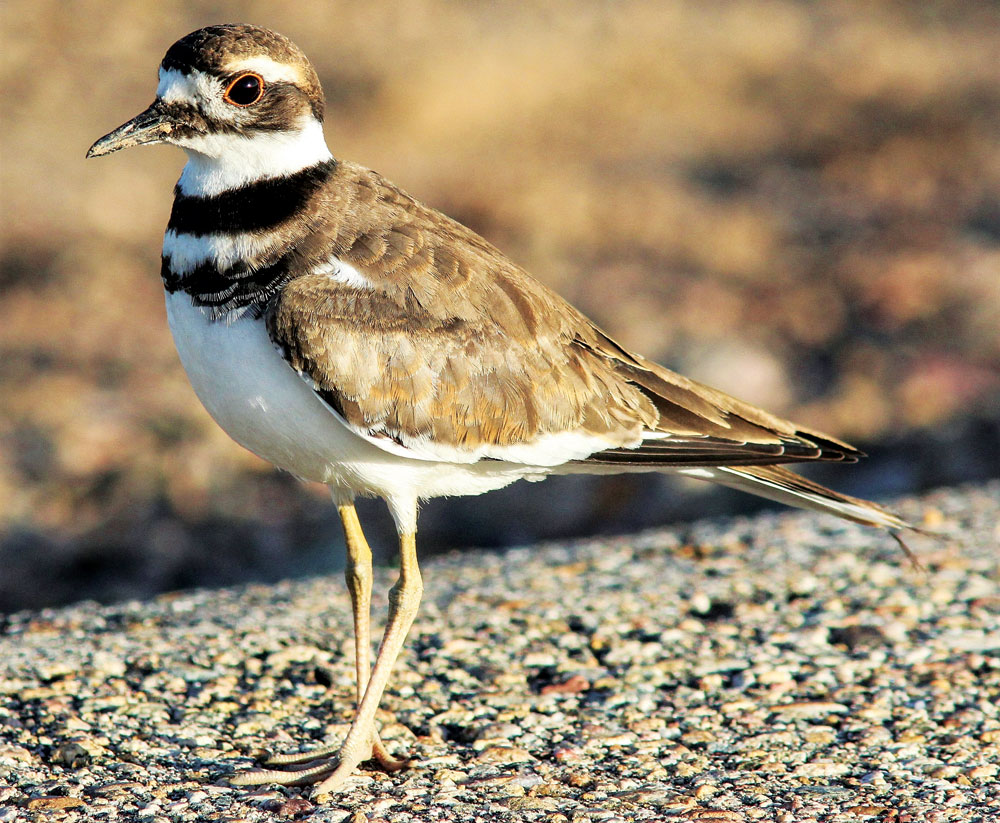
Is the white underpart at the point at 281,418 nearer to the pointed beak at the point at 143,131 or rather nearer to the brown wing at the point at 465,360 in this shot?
the brown wing at the point at 465,360

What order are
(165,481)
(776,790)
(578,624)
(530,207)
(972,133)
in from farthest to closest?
(972,133), (530,207), (165,481), (578,624), (776,790)

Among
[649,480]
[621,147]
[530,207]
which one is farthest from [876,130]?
[649,480]

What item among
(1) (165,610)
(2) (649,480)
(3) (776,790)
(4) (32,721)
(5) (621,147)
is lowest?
(4) (32,721)

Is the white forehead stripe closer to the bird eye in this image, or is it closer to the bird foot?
the bird eye

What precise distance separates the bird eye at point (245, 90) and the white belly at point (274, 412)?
64 cm

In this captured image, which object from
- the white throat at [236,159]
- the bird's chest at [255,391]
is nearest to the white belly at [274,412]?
the bird's chest at [255,391]

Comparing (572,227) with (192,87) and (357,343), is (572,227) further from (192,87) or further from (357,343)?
(357,343)

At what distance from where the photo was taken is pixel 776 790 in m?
3.53

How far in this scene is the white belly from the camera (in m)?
3.56

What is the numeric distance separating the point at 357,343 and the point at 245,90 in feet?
2.94

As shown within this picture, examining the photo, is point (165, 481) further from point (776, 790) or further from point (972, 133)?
point (972, 133)

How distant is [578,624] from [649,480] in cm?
333

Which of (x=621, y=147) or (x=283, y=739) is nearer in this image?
(x=283, y=739)

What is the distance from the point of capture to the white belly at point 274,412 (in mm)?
3559
